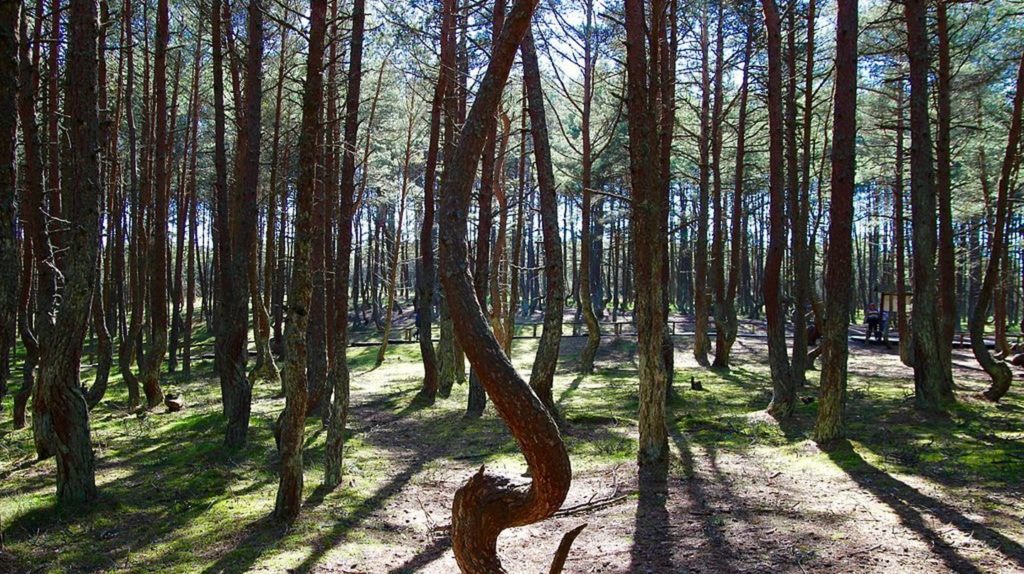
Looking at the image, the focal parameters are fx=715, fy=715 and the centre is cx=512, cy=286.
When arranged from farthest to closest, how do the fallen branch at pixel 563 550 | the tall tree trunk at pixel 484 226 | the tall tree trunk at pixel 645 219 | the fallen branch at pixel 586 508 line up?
Result: the tall tree trunk at pixel 484 226
the tall tree trunk at pixel 645 219
the fallen branch at pixel 586 508
the fallen branch at pixel 563 550

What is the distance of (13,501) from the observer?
7.30m

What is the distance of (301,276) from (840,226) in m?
6.45

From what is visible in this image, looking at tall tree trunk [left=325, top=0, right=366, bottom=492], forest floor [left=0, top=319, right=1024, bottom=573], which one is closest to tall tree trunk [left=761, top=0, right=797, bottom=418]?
forest floor [left=0, top=319, right=1024, bottom=573]

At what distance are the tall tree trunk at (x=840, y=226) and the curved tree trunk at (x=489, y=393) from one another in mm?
6608

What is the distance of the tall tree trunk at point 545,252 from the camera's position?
11219 mm

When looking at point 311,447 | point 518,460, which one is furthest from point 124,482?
point 518,460

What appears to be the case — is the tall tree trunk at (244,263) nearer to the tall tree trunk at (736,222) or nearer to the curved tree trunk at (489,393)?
the curved tree trunk at (489,393)

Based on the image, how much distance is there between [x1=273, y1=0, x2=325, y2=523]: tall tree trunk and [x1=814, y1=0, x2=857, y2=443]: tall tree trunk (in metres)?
6.22

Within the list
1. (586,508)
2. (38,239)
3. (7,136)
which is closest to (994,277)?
(586,508)

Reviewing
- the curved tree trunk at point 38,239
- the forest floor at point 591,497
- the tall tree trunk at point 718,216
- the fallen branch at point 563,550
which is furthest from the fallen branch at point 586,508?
the tall tree trunk at point 718,216

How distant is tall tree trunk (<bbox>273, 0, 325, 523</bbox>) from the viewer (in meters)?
6.63

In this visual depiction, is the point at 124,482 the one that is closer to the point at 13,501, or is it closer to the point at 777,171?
the point at 13,501

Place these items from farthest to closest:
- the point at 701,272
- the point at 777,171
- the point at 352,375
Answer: the point at 352,375
the point at 701,272
the point at 777,171

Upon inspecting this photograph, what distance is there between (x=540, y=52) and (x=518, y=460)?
433 inches
